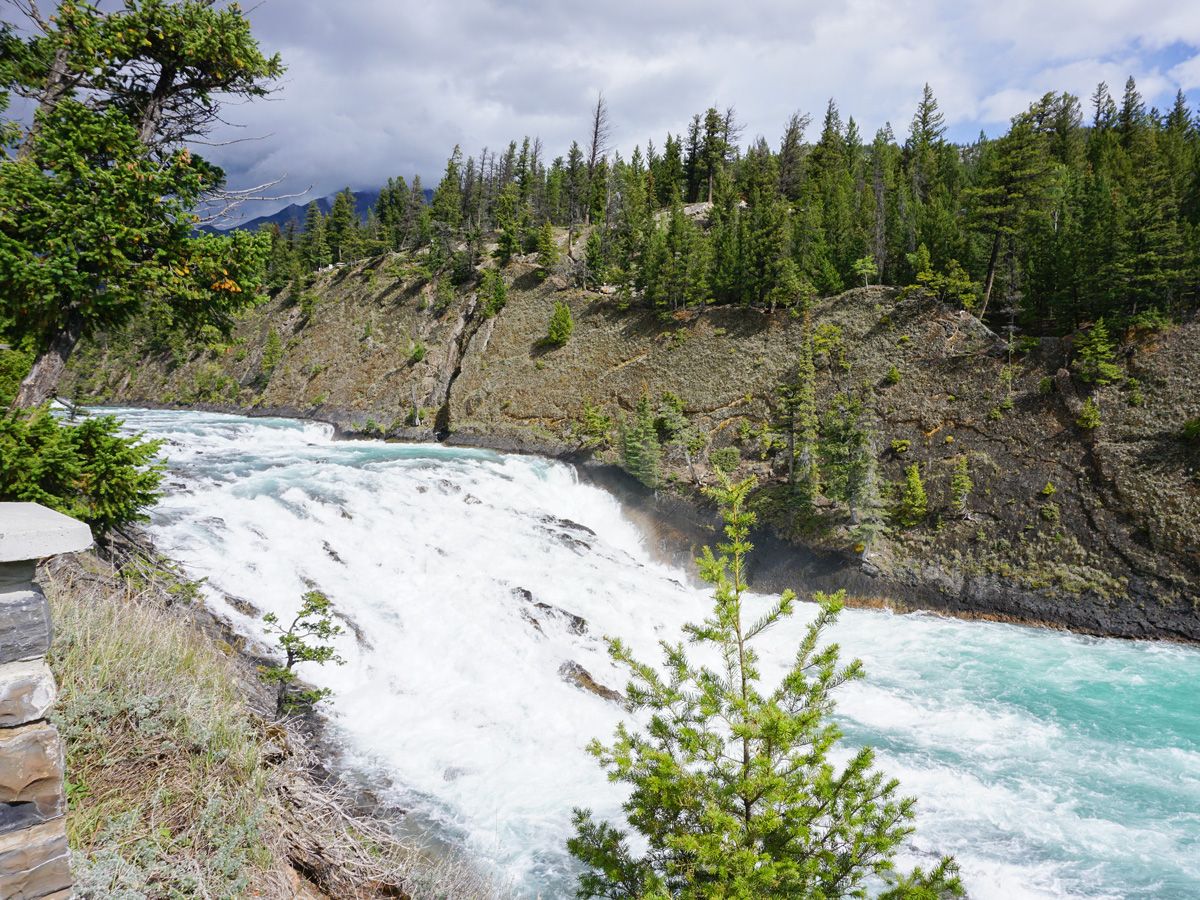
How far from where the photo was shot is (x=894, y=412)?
31891mm

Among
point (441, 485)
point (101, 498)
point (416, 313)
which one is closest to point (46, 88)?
point (101, 498)

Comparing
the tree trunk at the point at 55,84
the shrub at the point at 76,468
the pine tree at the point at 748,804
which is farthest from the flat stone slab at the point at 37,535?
the tree trunk at the point at 55,84

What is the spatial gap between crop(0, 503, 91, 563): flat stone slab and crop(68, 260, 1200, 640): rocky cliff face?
7.55 meters

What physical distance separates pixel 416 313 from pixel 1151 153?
62398mm

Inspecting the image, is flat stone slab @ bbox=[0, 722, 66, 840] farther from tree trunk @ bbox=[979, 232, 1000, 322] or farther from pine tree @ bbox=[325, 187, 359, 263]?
pine tree @ bbox=[325, 187, 359, 263]

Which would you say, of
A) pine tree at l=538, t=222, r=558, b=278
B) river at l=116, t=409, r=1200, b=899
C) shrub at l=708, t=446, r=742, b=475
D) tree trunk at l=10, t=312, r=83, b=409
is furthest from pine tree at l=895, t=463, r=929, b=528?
pine tree at l=538, t=222, r=558, b=278

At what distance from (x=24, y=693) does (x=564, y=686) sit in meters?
12.7

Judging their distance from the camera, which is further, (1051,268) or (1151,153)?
(1151,153)

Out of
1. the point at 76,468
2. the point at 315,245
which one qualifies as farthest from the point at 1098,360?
the point at 315,245

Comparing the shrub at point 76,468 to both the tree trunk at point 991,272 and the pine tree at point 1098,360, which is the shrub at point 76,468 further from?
the tree trunk at point 991,272

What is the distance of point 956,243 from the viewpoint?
133ft

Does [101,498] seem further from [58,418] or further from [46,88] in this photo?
[46,88]

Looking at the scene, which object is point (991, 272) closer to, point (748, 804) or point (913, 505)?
point (913, 505)

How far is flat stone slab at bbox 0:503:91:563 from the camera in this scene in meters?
2.83
